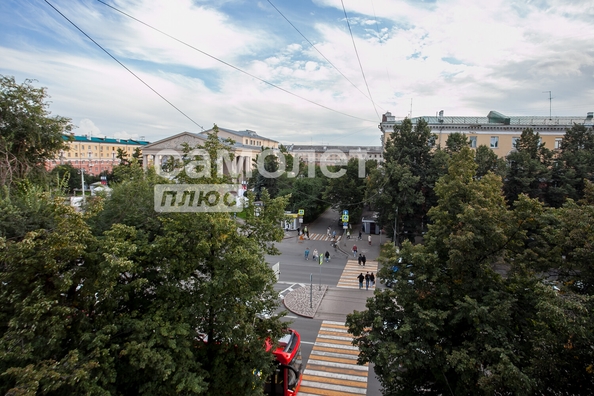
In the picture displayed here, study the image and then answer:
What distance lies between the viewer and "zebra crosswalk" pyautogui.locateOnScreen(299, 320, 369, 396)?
1228 centimetres

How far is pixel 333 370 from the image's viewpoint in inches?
528

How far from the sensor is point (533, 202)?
900 centimetres

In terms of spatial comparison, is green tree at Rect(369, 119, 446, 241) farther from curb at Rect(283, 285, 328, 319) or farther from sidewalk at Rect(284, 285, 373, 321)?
curb at Rect(283, 285, 328, 319)

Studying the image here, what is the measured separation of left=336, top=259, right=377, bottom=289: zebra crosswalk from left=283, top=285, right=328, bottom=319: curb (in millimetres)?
1808

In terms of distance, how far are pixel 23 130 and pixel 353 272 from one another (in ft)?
72.6

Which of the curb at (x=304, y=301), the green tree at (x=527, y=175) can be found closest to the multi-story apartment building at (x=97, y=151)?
the curb at (x=304, y=301)

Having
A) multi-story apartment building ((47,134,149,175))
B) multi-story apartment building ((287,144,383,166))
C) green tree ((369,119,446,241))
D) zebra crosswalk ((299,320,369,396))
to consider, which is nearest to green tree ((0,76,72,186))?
zebra crosswalk ((299,320,369,396))

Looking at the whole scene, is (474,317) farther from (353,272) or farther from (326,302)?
(353,272)

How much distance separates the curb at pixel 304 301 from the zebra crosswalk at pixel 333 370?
8.02 feet

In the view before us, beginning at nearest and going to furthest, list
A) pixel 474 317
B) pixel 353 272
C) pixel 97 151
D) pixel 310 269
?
pixel 474 317
pixel 353 272
pixel 310 269
pixel 97 151

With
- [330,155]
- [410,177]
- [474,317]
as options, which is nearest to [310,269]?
[410,177]

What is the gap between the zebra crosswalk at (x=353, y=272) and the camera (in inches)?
934

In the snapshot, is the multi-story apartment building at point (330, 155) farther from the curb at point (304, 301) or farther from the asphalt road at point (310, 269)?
the curb at point (304, 301)

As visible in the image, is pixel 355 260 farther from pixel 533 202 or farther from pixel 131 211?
pixel 131 211
